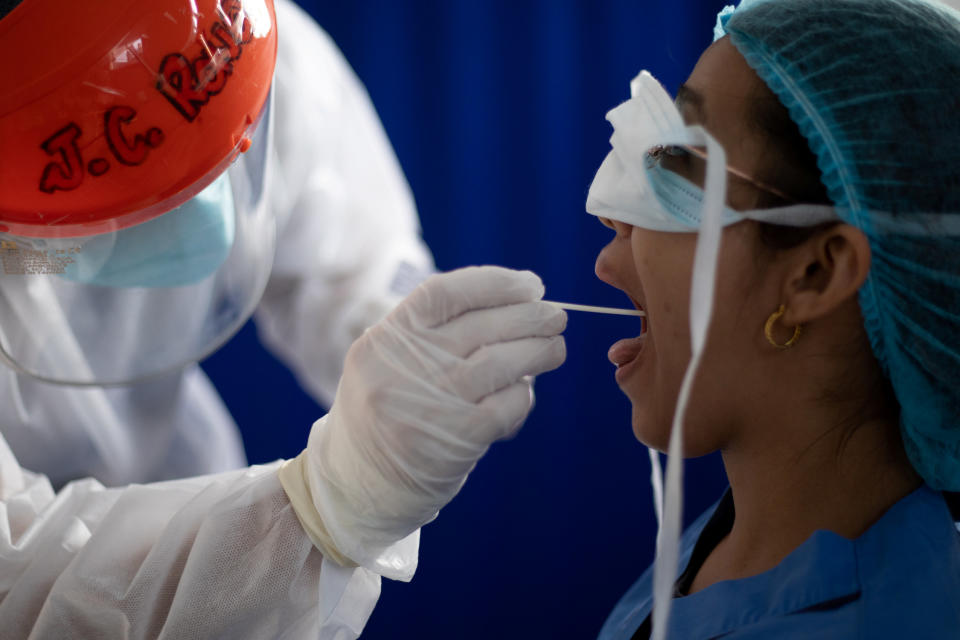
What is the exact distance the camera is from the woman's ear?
880mm

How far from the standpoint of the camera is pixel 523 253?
241 cm

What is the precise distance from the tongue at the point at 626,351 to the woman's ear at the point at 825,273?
24cm

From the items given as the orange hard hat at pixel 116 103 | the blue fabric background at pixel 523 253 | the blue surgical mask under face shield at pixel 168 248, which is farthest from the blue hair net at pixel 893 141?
the blue fabric background at pixel 523 253

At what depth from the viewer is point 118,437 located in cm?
156

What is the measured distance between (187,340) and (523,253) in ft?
4.20

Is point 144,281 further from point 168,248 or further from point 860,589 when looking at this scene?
point 860,589

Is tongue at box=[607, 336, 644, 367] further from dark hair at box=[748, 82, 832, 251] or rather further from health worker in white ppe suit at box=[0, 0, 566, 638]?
dark hair at box=[748, 82, 832, 251]

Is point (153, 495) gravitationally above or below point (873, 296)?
below

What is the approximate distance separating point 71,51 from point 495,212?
157cm

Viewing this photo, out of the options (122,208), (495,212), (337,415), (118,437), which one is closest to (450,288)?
(337,415)

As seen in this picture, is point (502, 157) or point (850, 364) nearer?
point (850, 364)

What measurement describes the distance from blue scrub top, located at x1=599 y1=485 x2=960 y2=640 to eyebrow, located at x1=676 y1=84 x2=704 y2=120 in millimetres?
508

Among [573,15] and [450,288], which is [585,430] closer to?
[573,15]

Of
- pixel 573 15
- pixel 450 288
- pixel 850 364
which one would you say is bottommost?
pixel 850 364
